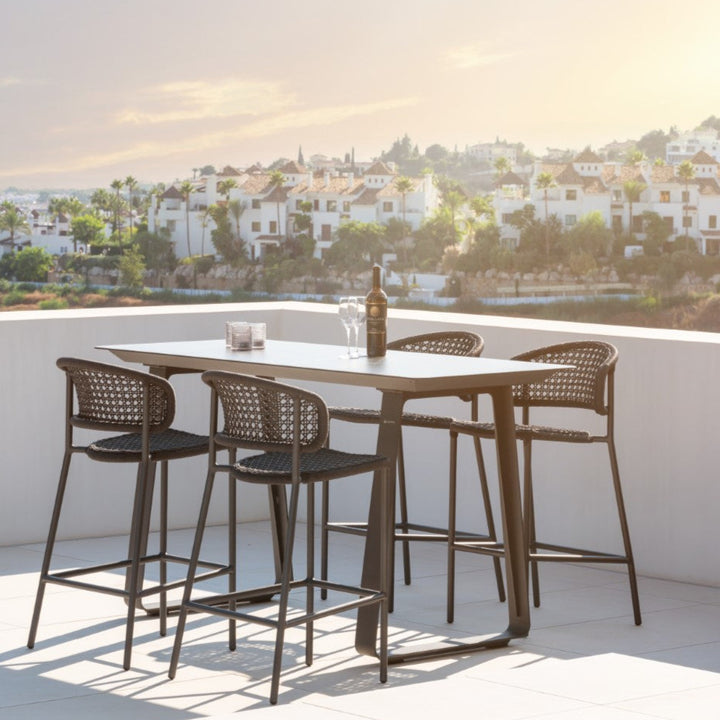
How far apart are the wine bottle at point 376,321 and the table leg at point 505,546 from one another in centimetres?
42

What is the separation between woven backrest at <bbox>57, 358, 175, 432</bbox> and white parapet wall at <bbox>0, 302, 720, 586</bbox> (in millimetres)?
1665

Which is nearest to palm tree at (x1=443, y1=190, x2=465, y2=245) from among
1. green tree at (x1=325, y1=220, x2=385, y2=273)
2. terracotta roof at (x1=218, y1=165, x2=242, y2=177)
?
green tree at (x1=325, y1=220, x2=385, y2=273)

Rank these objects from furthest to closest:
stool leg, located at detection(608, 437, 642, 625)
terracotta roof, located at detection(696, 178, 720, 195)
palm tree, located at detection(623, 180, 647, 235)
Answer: palm tree, located at detection(623, 180, 647, 235), terracotta roof, located at detection(696, 178, 720, 195), stool leg, located at detection(608, 437, 642, 625)

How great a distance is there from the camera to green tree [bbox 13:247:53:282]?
57.1 meters

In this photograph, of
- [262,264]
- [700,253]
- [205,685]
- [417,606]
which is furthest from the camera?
[262,264]

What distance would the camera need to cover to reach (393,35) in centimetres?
5716

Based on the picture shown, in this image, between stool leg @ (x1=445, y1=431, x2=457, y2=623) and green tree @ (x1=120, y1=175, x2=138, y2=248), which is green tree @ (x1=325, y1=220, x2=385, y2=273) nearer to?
green tree @ (x1=120, y1=175, x2=138, y2=248)

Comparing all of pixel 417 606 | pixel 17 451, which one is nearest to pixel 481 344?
pixel 417 606

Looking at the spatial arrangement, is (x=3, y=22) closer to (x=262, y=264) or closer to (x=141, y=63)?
(x=141, y=63)

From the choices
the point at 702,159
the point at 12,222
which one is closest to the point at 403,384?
the point at 702,159

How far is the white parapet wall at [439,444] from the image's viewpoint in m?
4.84

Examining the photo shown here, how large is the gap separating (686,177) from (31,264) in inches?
1111

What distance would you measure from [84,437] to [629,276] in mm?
51088

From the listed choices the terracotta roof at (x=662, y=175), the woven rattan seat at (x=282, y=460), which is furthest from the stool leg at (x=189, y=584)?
the terracotta roof at (x=662, y=175)
